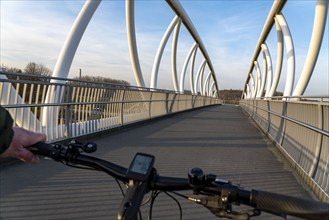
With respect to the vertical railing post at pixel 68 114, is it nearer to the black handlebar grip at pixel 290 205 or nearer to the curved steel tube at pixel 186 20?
the black handlebar grip at pixel 290 205

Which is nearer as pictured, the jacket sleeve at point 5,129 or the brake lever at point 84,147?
the jacket sleeve at point 5,129

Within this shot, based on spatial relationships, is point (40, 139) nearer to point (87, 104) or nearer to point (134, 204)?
point (134, 204)

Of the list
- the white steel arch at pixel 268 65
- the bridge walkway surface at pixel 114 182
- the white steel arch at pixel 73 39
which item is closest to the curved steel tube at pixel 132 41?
the white steel arch at pixel 73 39

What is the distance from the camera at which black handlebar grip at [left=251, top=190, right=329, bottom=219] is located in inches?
42.1

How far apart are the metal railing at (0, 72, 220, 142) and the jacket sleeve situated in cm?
388

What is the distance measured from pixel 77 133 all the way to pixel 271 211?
6.74 m

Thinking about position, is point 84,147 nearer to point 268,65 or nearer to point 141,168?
point 141,168

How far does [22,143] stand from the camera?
5.16 feet

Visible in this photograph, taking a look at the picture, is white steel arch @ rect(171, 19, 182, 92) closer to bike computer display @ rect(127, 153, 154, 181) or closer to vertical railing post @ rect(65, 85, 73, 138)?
vertical railing post @ rect(65, 85, 73, 138)

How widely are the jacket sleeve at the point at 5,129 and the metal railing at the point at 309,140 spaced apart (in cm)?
394

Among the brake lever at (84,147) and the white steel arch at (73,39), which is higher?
the white steel arch at (73,39)

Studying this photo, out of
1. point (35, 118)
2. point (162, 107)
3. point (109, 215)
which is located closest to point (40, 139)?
point (109, 215)

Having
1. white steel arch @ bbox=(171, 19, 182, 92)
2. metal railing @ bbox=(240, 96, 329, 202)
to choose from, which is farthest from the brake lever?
white steel arch @ bbox=(171, 19, 182, 92)

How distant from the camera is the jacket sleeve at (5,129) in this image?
134 cm
